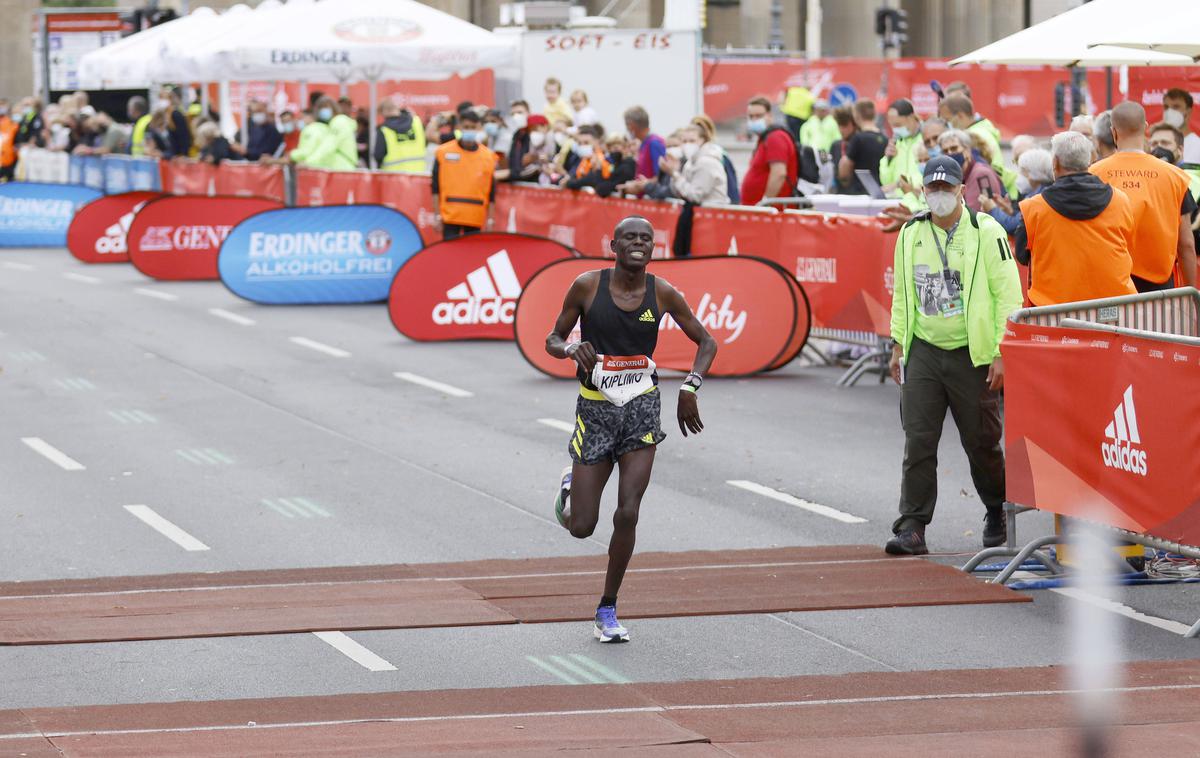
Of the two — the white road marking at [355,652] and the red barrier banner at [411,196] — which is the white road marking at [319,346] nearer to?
A: the red barrier banner at [411,196]

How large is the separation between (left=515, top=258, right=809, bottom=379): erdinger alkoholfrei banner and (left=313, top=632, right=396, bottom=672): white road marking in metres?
8.73

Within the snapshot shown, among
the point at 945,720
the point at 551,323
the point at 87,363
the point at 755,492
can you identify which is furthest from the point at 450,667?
the point at 87,363

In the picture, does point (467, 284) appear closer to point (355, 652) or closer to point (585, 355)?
point (585, 355)

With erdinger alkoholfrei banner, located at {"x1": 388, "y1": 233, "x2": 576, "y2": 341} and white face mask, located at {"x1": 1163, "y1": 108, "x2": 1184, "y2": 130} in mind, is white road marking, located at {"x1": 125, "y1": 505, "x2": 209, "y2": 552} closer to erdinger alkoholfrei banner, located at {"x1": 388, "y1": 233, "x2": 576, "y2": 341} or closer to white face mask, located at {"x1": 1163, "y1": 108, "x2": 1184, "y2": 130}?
erdinger alkoholfrei banner, located at {"x1": 388, "y1": 233, "x2": 576, "y2": 341}

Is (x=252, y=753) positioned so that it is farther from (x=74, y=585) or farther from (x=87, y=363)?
(x=87, y=363)

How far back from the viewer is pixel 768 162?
20.1 m

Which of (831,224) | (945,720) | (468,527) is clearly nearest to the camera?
(945,720)

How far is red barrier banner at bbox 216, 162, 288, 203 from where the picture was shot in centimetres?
3007

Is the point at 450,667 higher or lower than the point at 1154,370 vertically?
lower

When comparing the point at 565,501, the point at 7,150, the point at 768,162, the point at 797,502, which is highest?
the point at 768,162

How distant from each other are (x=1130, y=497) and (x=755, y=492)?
151 inches

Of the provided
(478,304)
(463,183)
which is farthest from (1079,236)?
(463,183)

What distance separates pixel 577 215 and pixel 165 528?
37.5ft

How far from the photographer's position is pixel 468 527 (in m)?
11.4
